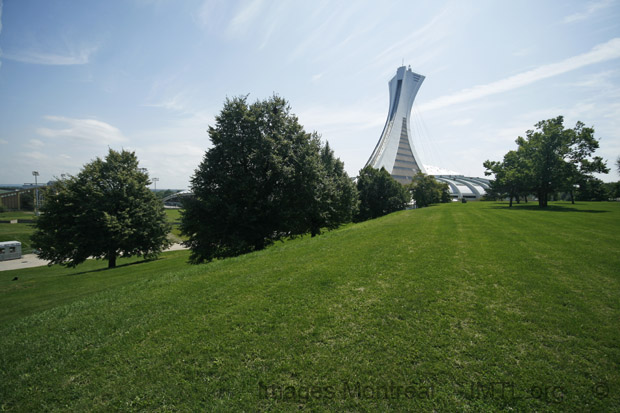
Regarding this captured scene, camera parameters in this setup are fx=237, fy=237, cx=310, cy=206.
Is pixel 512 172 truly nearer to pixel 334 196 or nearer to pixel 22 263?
pixel 334 196

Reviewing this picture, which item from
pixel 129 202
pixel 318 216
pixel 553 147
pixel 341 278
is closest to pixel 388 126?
pixel 553 147

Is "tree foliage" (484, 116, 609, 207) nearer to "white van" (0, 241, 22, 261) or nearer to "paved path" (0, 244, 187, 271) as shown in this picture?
"paved path" (0, 244, 187, 271)

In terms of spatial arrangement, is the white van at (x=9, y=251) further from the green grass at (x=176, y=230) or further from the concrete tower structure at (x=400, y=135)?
the concrete tower structure at (x=400, y=135)

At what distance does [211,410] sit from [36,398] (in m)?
2.97

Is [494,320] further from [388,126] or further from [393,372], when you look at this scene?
[388,126]

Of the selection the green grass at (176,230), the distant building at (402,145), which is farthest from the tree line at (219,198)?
the distant building at (402,145)

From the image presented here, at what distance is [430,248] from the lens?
9.87 m

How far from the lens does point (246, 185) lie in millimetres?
15555

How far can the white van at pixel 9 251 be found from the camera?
3356 centimetres

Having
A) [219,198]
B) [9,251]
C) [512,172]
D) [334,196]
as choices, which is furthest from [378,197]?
[9,251]

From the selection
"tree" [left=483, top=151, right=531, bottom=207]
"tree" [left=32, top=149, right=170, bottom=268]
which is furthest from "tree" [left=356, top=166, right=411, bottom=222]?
"tree" [left=32, top=149, right=170, bottom=268]

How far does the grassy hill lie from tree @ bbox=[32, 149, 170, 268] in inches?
683

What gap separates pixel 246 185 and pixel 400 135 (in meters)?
93.1

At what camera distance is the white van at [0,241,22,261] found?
33.6m
